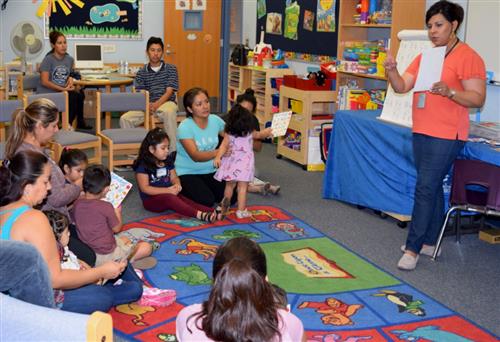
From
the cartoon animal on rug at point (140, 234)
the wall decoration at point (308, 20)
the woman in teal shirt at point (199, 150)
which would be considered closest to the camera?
the cartoon animal on rug at point (140, 234)

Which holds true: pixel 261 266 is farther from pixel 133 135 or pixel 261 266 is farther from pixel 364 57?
pixel 364 57

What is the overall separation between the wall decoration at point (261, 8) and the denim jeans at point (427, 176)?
5262mm

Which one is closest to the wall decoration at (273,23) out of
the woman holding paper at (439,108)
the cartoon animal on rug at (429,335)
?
the woman holding paper at (439,108)

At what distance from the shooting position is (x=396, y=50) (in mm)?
5586

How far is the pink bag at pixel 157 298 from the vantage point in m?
3.31

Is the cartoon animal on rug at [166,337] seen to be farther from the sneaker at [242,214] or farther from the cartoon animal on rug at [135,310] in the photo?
the sneaker at [242,214]

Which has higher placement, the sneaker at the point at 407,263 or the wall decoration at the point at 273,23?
the wall decoration at the point at 273,23

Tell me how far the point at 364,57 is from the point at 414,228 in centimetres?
259

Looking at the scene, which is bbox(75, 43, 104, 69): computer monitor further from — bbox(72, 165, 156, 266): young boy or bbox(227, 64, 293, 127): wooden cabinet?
bbox(72, 165, 156, 266): young boy

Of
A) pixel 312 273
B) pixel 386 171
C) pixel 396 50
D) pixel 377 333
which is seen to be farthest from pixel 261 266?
pixel 396 50

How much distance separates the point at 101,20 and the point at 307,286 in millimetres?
6529

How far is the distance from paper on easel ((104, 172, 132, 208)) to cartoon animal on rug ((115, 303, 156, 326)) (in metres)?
0.77

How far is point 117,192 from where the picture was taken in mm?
3926

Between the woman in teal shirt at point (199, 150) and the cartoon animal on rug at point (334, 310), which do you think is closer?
the cartoon animal on rug at point (334, 310)
